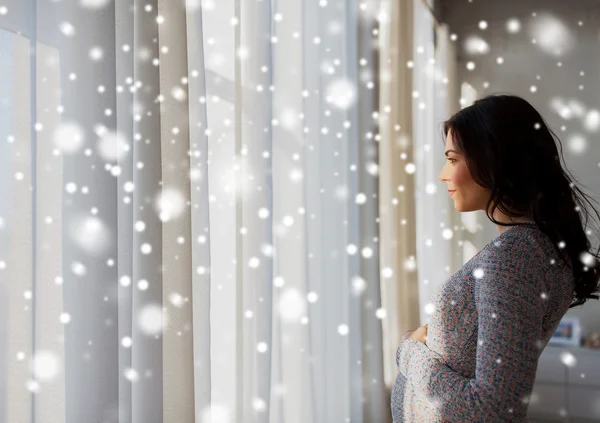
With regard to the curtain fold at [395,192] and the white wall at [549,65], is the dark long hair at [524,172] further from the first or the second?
the white wall at [549,65]

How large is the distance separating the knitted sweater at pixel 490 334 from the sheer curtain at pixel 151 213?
1.10 ft

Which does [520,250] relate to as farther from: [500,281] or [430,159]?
[430,159]

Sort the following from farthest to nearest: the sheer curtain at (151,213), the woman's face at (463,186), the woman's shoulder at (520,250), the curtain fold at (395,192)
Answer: the curtain fold at (395,192), the woman's face at (463,186), the woman's shoulder at (520,250), the sheer curtain at (151,213)

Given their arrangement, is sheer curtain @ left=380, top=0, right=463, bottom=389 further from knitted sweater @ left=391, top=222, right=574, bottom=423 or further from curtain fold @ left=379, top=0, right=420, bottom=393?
knitted sweater @ left=391, top=222, right=574, bottom=423

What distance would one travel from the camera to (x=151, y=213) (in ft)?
2.40

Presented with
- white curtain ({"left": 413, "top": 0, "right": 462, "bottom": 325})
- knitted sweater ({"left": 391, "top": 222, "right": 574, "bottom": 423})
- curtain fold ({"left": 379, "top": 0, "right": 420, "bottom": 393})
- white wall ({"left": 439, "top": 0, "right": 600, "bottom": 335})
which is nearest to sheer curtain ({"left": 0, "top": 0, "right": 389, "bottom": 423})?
knitted sweater ({"left": 391, "top": 222, "right": 574, "bottom": 423})

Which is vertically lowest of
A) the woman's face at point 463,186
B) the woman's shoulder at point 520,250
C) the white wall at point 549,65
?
the woman's shoulder at point 520,250

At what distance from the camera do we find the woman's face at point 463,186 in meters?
0.86

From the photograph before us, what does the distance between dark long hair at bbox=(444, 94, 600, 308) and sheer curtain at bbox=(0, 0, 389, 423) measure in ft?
1.37

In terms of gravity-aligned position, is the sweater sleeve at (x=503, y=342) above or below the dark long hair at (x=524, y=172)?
below

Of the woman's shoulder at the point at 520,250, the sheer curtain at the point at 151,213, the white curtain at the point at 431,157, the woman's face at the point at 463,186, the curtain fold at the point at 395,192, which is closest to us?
the sheer curtain at the point at 151,213

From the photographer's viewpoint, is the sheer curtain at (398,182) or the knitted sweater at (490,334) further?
the sheer curtain at (398,182)

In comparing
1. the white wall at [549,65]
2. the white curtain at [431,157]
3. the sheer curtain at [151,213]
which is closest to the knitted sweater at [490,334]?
the sheer curtain at [151,213]

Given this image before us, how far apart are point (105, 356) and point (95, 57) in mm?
372
